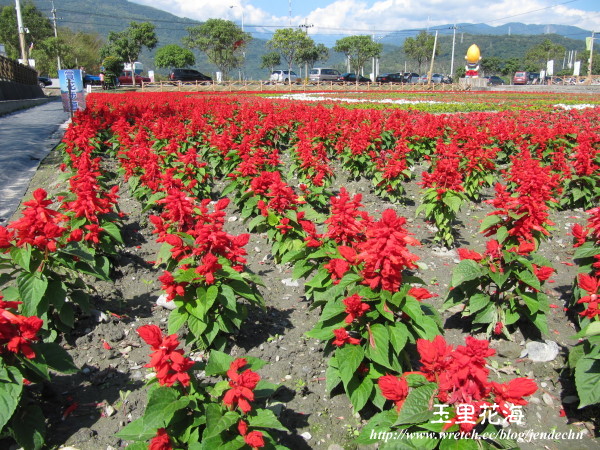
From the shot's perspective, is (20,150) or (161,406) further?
(20,150)

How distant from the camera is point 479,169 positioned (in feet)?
22.1

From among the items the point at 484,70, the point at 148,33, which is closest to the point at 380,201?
the point at 148,33

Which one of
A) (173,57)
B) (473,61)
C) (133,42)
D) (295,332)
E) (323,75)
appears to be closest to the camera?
(295,332)

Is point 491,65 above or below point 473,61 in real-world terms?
above

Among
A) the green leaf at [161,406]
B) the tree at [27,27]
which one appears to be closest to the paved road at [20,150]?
the green leaf at [161,406]

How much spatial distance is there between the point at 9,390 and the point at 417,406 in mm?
2045

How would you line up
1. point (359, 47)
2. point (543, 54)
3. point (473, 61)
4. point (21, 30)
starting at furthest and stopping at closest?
point (543, 54), point (359, 47), point (473, 61), point (21, 30)

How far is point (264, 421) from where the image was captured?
2043 mm

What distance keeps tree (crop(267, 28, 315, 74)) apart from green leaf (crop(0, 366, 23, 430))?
2477 inches

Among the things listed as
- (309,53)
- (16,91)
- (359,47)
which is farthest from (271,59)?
(16,91)

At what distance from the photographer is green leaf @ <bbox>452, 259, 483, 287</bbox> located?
3246 mm

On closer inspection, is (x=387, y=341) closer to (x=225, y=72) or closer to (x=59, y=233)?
(x=59, y=233)

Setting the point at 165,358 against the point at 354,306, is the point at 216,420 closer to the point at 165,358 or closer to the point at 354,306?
the point at 165,358

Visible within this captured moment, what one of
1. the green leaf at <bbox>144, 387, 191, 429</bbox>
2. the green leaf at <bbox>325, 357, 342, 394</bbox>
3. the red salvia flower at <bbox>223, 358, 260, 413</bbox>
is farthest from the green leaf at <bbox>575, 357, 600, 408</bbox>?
the green leaf at <bbox>144, 387, 191, 429</bbox>
